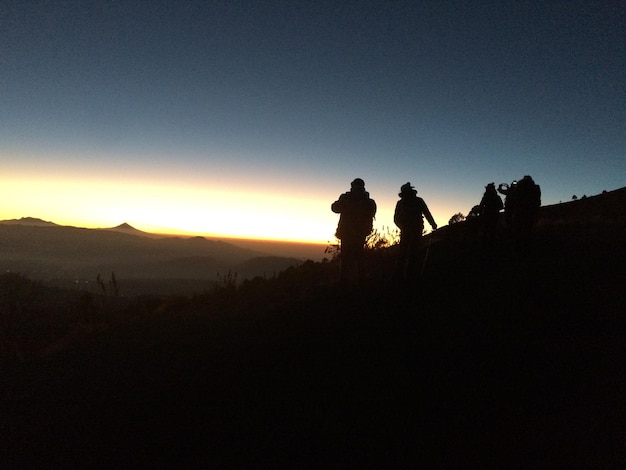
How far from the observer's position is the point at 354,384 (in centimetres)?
486

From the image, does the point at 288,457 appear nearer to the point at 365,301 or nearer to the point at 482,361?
the point at 482,361

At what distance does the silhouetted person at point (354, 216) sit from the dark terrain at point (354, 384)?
102 centimetres

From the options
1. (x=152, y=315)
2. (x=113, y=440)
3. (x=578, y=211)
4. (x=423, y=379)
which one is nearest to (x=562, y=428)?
(x=423, y=379)

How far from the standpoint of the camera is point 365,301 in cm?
841

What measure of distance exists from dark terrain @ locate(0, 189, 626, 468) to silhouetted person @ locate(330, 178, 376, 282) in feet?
3.34

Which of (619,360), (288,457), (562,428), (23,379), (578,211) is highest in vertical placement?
(578,211)

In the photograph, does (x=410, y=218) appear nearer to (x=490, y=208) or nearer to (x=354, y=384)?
(x=354, y=384)

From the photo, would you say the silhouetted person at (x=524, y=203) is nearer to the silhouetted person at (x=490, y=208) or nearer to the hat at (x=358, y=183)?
the silhouetted person at (x=490, y=208)

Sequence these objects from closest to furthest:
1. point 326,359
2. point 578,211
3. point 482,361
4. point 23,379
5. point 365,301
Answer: point 482,361
point 326,359
point 23,379
point 365,301
point 578,211

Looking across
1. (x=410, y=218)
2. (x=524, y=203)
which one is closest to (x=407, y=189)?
(x=410, y=218)

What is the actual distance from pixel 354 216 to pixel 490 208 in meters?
5.86

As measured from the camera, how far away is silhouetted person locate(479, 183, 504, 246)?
42.1 feet

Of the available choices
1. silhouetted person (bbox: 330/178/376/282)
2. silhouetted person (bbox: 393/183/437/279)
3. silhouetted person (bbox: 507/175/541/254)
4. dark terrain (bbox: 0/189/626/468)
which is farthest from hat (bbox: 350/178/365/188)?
silhouetted person (bbox: 507/175/541/254)

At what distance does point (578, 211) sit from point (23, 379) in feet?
89.8
